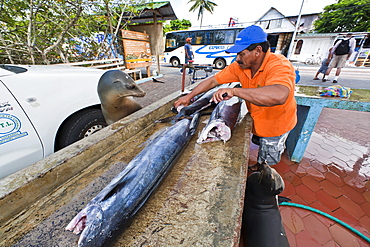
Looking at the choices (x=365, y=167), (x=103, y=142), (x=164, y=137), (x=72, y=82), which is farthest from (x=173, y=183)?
(x=365, y=167)


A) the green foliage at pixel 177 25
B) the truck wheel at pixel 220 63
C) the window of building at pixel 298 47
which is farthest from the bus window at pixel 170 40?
the green foliage at pixel 177 25

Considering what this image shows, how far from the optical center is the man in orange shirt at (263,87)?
1.60 m

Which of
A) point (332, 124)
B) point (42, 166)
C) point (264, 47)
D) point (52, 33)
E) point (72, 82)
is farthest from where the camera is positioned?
point (52, 33)

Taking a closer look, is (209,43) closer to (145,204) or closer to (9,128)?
(9,128)

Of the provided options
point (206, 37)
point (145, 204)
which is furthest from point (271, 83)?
point (206, 37)

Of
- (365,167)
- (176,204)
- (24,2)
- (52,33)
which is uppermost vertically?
(24,2)

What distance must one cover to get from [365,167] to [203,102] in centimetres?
327

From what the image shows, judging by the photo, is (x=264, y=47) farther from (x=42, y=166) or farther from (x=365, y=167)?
(x=365, y=167)

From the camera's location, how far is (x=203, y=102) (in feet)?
9.64

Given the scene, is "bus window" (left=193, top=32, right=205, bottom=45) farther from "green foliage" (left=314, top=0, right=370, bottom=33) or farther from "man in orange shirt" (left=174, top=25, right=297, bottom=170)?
"green foliage" (left=314, top=0, right=370, bottom=33)

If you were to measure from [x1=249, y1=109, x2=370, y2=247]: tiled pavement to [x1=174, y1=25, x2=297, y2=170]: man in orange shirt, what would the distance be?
0.74 metres

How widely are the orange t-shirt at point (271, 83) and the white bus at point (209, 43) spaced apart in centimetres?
1295

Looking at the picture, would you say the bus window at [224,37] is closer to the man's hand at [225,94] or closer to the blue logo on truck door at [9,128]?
the man's hand at [225,94]

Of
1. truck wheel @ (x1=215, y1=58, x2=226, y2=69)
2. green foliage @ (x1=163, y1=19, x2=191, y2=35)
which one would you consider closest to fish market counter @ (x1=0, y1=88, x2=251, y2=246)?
truck wheel @ (x1=215, y1=58, x2=226, y2=69)
